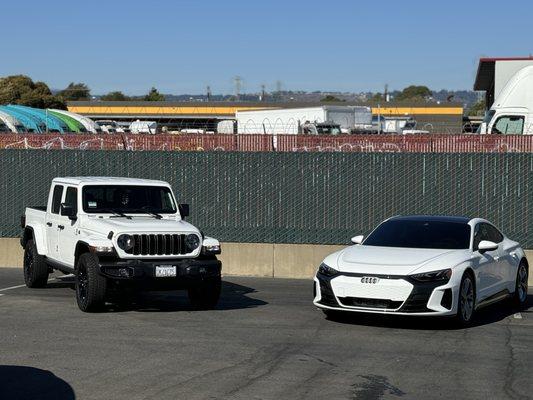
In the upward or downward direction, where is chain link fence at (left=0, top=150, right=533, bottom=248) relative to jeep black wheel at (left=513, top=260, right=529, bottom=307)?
upward

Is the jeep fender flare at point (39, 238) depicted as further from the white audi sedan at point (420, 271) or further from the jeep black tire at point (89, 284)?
the white audi sedan at point (420, 271)

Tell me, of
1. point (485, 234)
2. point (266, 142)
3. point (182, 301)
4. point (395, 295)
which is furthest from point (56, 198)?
point (266, 142)

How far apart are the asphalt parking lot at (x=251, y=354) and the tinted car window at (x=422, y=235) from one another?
39.8 inches

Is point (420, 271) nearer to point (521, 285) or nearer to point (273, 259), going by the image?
point (521, 285)

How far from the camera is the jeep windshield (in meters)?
15.3

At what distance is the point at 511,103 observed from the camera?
28.4 meters

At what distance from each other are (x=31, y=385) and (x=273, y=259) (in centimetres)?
1093

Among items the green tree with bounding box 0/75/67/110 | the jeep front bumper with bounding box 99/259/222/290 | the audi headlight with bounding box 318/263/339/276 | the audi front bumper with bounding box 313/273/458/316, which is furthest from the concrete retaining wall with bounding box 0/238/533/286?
the green tree with bounding box 0/75/67/110

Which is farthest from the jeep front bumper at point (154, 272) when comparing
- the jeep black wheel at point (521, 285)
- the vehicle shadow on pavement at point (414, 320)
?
the jeep black wheel at point (521, 285)

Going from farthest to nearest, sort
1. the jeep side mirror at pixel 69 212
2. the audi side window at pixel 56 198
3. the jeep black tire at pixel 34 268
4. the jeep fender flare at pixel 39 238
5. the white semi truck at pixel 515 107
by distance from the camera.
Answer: the white semi truck at pixel 515 107
the jeep black tire at pixel 34 268
the jeep fender flare at pixel 39 238
the audi side window at pixel 56 198
the jeep side mirror at pixel 69 212

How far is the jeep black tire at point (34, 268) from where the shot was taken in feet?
54.5

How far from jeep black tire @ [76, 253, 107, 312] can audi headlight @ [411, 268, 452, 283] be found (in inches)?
163

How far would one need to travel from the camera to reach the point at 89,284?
13.9 meters

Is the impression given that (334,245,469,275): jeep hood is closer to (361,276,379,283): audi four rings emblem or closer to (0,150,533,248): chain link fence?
(361,276,379,283): audi four rings emblem
